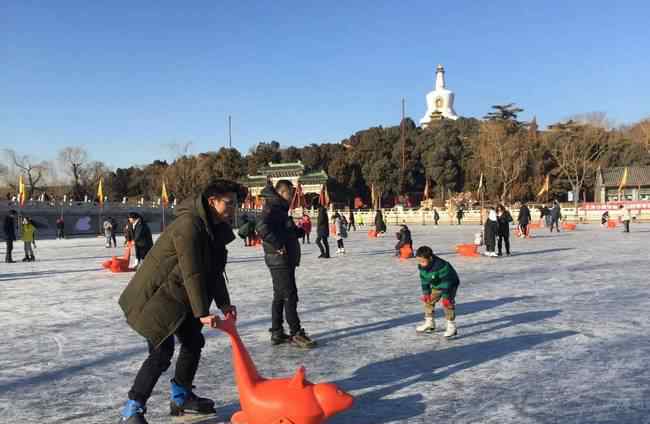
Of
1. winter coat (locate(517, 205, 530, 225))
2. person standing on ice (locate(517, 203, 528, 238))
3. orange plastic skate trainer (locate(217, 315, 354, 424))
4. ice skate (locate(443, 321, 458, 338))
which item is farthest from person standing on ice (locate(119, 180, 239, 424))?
winter coat (locate(517, 205, 530, 225))

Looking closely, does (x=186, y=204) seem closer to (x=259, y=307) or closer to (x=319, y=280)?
(x=259, y=307)

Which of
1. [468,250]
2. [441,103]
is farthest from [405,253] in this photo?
[441,103]

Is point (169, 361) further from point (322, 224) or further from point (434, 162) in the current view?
point (434, 162)

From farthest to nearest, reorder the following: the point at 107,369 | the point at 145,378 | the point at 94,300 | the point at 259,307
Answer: the point at 94,300 < the point at 259,307 < the point at 107,369 < the point at 145,378

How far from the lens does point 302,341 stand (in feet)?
15.8

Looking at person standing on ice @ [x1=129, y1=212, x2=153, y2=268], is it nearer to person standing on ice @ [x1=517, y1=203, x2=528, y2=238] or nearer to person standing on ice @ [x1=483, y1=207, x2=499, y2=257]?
person standing on ice @ [x1=483, y1=207, x2=499, y2=257]

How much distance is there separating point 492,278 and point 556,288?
1.34 meters

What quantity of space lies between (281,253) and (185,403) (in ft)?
5.90

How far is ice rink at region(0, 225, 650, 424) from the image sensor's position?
3.35 meters

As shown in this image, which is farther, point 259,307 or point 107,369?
point 259,307

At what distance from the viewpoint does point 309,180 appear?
56.0 meters

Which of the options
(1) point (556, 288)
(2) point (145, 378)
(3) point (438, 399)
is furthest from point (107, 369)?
(1) point (556, 288)

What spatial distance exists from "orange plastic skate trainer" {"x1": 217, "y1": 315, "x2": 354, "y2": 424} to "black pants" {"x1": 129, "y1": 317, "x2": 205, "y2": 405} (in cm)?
27

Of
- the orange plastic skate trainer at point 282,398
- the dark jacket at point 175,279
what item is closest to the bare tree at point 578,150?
the orange plastic skate trainer at point 282,398
